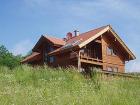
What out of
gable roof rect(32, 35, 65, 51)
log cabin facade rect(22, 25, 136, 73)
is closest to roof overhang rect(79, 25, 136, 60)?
log cabin facade rect(22, 25, 136, 73)

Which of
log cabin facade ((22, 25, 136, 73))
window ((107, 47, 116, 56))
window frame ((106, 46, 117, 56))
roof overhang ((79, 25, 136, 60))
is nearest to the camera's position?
roof overhang ((79, 25, 136, 60))

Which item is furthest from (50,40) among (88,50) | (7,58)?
(7,58)

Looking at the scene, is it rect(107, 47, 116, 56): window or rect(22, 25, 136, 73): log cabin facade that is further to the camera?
rect(107, 47, 116, 56): window

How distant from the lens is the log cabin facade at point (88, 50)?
39.4 m

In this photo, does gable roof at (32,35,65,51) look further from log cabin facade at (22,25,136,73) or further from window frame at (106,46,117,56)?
window frame at (106,46,117,56)

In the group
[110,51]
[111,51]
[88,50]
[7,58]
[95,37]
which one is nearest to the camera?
[95,37]

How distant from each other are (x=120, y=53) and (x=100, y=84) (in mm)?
25623

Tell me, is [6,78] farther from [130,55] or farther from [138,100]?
[130,55]

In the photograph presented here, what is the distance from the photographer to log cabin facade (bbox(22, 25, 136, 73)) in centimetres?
3938

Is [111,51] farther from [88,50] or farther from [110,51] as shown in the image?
[88,50]

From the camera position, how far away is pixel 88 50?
41281mm

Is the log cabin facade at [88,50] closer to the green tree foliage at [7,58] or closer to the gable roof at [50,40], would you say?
the gable roof at [50,40]

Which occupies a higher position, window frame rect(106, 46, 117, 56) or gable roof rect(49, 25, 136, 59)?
gable roof rect(49, 25, 136, 59)

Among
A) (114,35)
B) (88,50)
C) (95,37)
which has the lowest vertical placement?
(88,50)
